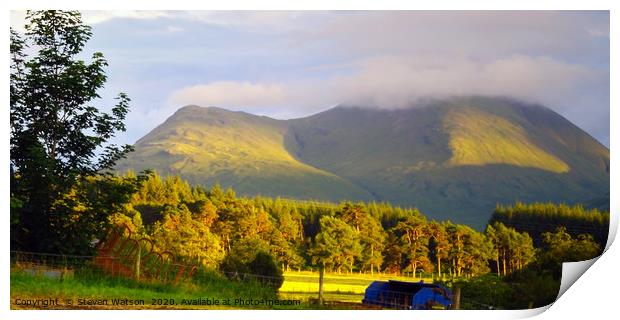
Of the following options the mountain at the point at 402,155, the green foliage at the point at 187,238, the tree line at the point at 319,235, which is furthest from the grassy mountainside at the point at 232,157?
the green foliage at the point at 187,238

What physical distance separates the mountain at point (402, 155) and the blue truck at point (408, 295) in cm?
109

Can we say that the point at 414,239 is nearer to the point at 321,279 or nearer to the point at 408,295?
the point at 408,295

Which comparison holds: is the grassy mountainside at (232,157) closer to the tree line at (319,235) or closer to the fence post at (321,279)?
the tree line at (319,235)

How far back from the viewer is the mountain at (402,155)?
1562 cm

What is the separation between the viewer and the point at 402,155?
16406 millimetres

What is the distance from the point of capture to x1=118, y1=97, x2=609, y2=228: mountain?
15.6 metres

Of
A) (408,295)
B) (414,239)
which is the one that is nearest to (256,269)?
(408,295)

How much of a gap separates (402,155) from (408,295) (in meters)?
2.30

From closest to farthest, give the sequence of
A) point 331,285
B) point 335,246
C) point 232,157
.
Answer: point 331,285 < point 335,246 < point 232,157

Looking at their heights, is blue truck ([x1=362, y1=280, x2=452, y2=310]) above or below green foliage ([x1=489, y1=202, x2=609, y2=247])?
below

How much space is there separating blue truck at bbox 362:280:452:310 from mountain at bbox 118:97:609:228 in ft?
3.56

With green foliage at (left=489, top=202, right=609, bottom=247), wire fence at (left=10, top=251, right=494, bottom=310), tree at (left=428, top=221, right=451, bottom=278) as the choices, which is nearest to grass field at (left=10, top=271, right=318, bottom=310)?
wire fence at (left=10, top=251, right=494, bottom=310)

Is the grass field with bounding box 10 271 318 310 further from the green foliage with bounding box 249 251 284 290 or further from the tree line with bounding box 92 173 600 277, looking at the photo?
the tree line with bounding box 92 173 600 277

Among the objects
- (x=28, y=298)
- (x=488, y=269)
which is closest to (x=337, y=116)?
(x=488, y=269)
